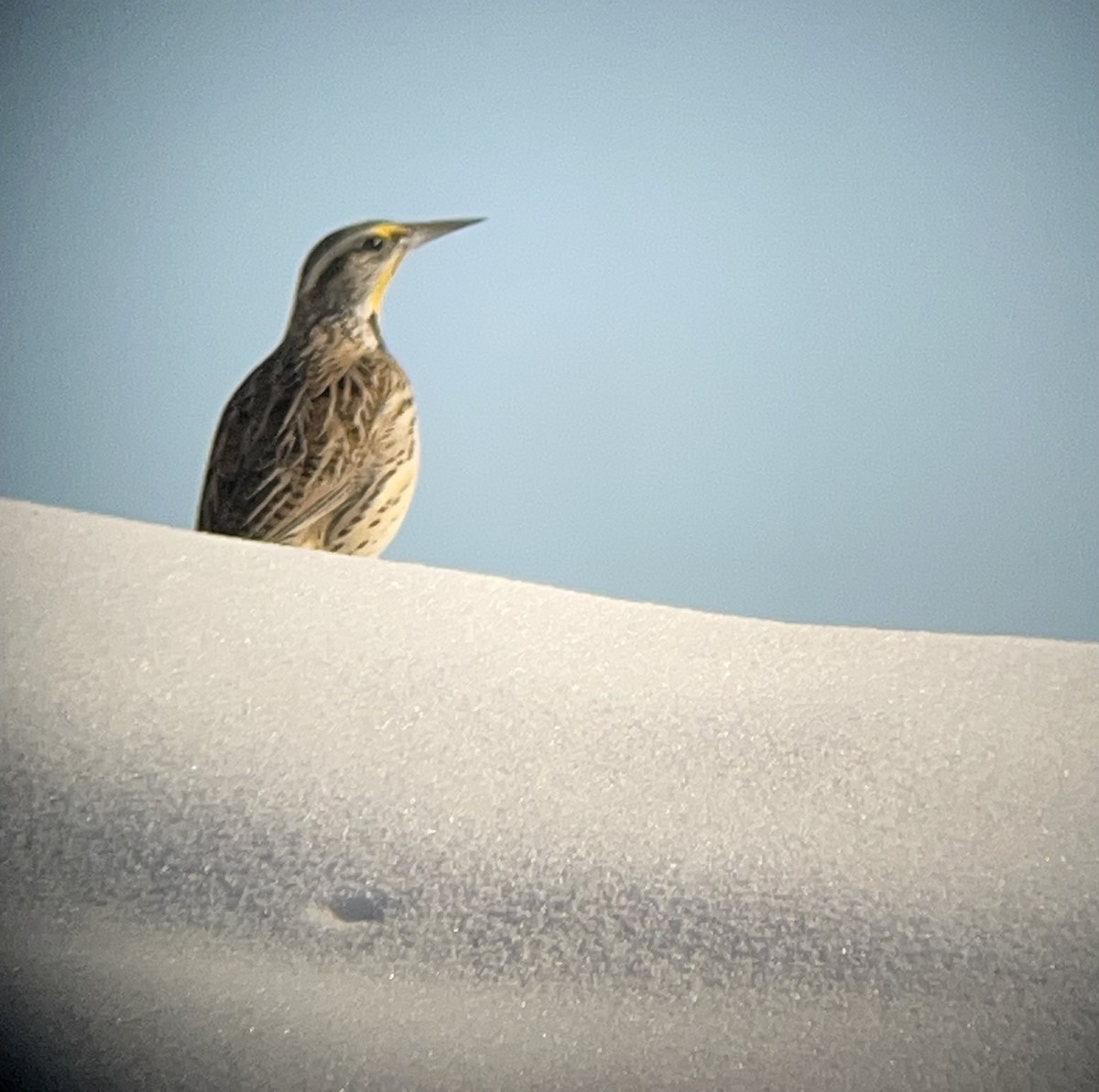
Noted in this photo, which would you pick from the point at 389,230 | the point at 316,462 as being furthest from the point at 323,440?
the point at 389,230

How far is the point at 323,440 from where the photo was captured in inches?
60.7

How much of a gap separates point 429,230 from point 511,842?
961 millimetres

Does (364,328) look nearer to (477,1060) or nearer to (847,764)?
(847,764)

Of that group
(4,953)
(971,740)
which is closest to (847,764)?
(971,740)

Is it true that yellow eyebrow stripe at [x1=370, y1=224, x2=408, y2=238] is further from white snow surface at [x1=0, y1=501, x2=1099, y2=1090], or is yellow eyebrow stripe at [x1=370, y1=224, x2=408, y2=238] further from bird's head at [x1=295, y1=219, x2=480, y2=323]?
white snow surface at [x1=0, y1=501, x2=1099, y2=1090]

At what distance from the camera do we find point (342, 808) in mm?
950

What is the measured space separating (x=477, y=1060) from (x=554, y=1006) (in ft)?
0.21

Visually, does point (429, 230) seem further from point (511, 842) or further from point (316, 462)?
point (511, 842)

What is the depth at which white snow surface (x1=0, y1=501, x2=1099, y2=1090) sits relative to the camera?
80cm

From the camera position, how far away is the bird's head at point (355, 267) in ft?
5.38

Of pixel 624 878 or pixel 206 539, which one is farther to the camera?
pixel 206 539

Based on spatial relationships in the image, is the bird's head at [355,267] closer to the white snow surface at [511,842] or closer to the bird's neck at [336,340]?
the bird's neck at [336,340]

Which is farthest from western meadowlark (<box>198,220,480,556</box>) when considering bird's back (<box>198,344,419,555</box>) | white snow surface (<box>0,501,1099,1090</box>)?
white snow surface (<box>0,501,1099,1090</box>)

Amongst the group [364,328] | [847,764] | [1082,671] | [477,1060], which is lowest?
[477,1060]
